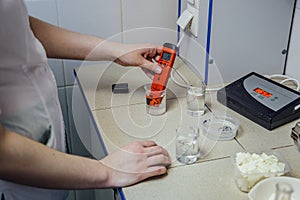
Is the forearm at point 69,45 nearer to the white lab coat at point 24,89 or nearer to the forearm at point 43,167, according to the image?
the white lab coat at point 24,89

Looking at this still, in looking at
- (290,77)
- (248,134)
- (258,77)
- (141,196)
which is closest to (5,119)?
(141,196)

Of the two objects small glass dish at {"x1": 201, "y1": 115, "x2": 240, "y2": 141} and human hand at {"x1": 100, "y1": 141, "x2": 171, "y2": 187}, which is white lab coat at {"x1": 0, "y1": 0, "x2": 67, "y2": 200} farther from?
small glass dish at {"x1": 201, "y1": 115, "x2": 240, "y2": 141}

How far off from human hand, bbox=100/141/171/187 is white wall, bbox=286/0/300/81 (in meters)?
0.53

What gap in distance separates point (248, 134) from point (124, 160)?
0.31m

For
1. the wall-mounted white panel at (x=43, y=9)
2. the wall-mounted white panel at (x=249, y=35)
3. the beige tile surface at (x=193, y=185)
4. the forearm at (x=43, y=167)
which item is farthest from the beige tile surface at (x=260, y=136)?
the wall-mounted white panel at (x=43, y=9)

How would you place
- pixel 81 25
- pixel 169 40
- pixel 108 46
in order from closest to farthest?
pixel 108 46 → pixel 81 25 → pixel 169 40

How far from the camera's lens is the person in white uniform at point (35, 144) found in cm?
62

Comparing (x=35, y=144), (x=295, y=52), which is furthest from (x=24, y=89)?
(x=295, y=52)

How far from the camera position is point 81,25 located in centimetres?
120

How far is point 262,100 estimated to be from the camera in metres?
0.96

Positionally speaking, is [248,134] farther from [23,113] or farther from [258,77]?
[23,113]

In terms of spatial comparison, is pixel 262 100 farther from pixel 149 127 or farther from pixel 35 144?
pixel 35 144

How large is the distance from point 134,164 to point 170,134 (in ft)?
0.57

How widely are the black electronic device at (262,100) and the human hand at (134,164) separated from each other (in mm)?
267
